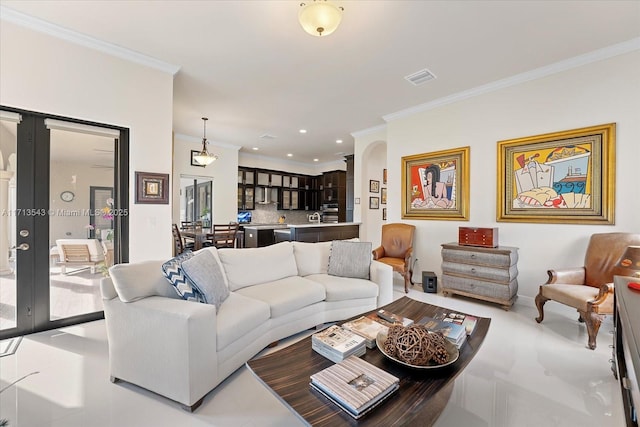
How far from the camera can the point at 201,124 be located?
570 cm

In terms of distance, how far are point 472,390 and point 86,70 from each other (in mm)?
4545

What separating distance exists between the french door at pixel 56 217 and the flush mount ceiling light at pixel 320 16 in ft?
7.91

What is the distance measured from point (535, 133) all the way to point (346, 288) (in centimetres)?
307

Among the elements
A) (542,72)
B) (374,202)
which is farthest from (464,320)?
(374,202)

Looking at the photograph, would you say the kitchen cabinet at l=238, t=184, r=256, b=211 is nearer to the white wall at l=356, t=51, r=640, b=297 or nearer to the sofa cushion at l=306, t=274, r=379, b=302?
the white wall at l=356, t=51, r=640, b=297

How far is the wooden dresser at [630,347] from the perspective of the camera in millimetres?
937

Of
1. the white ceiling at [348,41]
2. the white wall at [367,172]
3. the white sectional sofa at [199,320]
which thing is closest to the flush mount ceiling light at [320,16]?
the white ceiling at [348,41]

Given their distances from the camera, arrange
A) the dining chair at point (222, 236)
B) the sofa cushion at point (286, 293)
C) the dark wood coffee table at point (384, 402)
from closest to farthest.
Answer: the dark wood coffee table at point (384, 402), the sofa cushion at point (286, 293), the dining chair at point (222, 236)

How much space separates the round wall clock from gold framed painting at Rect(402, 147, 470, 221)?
15.0ft

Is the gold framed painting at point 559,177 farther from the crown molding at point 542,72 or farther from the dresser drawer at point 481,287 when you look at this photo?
Answer: the dresser drawer at point 481,287

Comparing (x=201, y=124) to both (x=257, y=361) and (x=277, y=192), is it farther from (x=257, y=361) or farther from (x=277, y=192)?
(x=257, y=361)

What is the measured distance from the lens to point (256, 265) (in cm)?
295

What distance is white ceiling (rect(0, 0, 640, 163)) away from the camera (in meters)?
2.44

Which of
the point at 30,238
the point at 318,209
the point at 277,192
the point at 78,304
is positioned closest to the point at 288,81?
the point at 30,238
